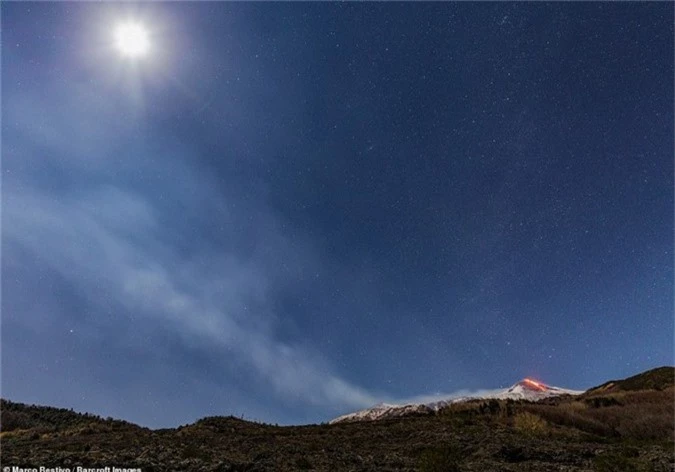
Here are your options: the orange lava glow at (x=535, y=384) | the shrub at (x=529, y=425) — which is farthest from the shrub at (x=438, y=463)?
the orange lava glow at (x=535, y=384)

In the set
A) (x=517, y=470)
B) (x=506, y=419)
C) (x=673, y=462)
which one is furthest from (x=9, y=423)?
(x=673, y=462)

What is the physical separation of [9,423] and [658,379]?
66071 millimetres

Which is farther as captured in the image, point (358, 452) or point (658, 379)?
point (658, 379)

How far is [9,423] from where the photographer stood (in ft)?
126

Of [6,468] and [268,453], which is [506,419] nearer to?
[268,453]

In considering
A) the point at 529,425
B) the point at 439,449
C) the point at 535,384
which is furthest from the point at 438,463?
the point at 535,384

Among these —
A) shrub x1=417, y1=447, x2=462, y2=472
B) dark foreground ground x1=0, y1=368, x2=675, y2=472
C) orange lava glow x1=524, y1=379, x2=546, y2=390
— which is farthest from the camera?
orange lava glow x1=524, y1=379, x2=546, y2=390

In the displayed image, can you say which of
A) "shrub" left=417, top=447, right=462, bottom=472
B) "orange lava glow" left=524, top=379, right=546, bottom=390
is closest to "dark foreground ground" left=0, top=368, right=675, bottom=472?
"shrub" left=417, top=447, right=462, bottom=472

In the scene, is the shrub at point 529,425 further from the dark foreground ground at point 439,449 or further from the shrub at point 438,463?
the shrub at point 438,463

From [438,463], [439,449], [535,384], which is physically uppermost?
[535,384]

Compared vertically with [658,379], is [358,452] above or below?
below

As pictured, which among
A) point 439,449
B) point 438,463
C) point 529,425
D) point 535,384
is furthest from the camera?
point 535,384

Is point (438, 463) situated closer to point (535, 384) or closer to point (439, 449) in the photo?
point (439, 449)

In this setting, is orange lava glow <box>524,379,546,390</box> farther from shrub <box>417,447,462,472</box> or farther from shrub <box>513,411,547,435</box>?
shrub <box>417,447,462,472</box>
